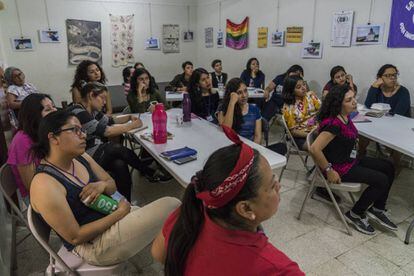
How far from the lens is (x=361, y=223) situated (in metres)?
2.28

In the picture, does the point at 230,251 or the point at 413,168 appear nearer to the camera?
the point at 230,251

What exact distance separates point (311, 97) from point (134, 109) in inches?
76.6

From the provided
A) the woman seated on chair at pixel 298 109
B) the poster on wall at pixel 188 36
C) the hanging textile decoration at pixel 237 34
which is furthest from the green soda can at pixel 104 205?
the poster on wall at pixel 188 36

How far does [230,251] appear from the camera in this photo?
0.76 metres

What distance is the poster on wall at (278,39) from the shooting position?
5.15 meters

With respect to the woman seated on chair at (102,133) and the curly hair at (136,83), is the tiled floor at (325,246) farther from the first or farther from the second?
the curly hair at (136,83)

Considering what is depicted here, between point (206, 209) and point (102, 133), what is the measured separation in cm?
176

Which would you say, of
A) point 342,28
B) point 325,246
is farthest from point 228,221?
point 342,28

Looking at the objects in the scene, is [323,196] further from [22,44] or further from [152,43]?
[22,44]

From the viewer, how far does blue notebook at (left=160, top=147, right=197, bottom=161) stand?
1816mm

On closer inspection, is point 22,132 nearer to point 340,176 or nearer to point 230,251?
point 230,251

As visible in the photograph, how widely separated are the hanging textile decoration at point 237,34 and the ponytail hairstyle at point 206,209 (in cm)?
550

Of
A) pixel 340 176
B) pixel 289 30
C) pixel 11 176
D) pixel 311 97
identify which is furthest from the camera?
pixel 289 30

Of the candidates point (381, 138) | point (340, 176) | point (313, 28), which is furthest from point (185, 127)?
point (313, 28)
